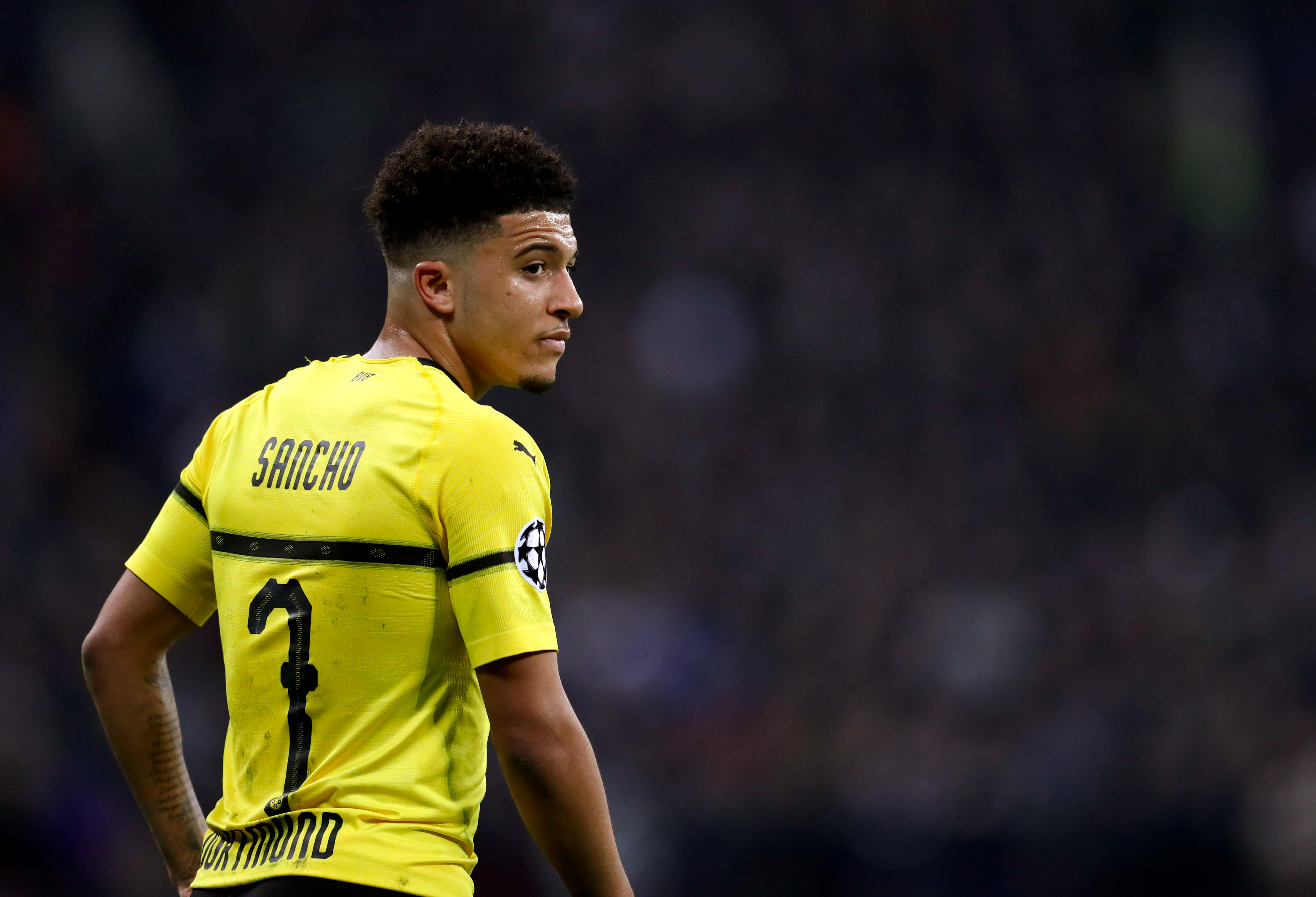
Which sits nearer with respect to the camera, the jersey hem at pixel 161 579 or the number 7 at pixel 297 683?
the number 7 at pixel 297 683

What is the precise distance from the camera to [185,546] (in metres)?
2.26

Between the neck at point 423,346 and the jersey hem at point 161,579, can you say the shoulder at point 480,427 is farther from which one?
→ the jersey hem at point 161,579

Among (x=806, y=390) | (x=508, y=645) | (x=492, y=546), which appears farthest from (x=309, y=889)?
(x=806, y=390)

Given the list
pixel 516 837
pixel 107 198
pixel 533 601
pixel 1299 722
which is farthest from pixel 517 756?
pixel 107 198

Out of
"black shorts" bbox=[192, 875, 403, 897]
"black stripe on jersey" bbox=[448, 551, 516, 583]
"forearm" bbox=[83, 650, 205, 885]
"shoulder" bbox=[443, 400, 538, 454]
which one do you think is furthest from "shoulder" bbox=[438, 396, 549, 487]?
"forearm" bbox=[83, 650, 205, 885]

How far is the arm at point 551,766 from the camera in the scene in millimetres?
1876

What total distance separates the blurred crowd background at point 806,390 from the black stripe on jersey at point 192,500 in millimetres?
4732

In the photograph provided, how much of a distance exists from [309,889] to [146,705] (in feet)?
2.18

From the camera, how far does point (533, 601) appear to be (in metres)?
1.92

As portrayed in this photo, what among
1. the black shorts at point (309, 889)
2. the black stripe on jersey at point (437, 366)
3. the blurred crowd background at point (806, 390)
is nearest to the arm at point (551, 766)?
the black shorts at point (309, 889)

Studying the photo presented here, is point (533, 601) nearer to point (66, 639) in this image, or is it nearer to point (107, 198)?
point (66, 639)

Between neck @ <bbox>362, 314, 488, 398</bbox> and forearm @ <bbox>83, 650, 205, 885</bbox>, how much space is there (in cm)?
72

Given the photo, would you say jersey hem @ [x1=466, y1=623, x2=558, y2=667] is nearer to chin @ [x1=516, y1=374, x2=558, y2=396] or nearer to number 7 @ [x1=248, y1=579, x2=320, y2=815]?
number 7 @ [x1=248, y1=579, x2=320, y2=815]

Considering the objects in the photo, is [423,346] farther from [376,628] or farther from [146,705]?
[146,705]
